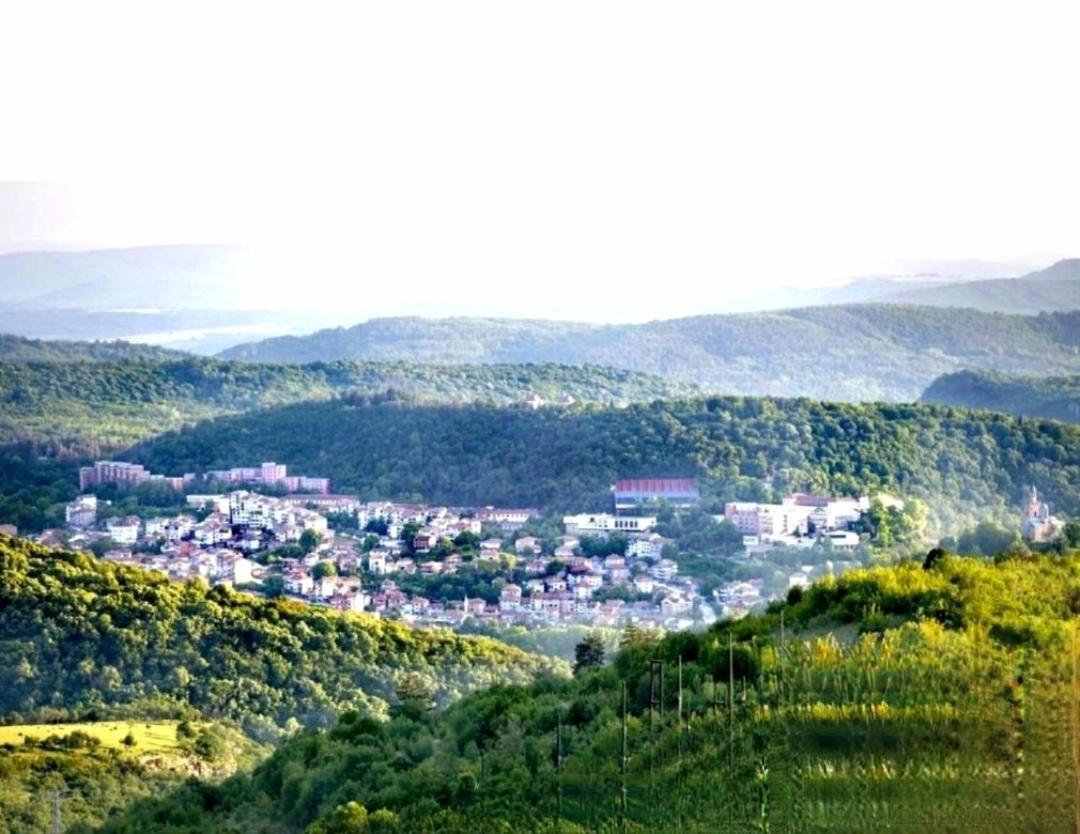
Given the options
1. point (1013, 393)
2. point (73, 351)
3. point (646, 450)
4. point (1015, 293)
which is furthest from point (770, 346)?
point (73, 351)

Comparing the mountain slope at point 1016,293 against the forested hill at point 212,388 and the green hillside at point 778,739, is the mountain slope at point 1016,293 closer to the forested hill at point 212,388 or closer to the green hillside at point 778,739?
the forested hill at point 212,388

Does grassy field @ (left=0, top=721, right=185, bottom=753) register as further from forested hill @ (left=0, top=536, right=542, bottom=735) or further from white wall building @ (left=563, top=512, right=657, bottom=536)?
white wall building @ (left=563, top=512, right=657, bottom=536)

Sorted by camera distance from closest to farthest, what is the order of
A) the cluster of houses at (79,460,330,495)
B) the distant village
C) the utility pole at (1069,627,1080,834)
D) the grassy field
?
the utility pole at (1069,627,1080,834) → the grassy field → the distant village → the cluster of houses at (79,460,330,495)

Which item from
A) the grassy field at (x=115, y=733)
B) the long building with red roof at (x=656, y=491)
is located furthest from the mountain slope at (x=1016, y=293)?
the grassy field at (x=115, y=733)

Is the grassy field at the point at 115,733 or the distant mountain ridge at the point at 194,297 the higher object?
the distant mountain ridge at the point at 194,297

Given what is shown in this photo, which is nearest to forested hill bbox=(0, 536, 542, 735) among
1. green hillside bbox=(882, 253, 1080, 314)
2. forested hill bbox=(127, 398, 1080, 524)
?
forested hill bbox=(127, 398, 1080, 524)

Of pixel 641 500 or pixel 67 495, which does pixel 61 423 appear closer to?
pixel 67 495

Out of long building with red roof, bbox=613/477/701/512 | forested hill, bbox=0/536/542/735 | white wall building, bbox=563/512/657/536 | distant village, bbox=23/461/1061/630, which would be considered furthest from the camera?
long building with red roof, bbox=613/477/701/512
